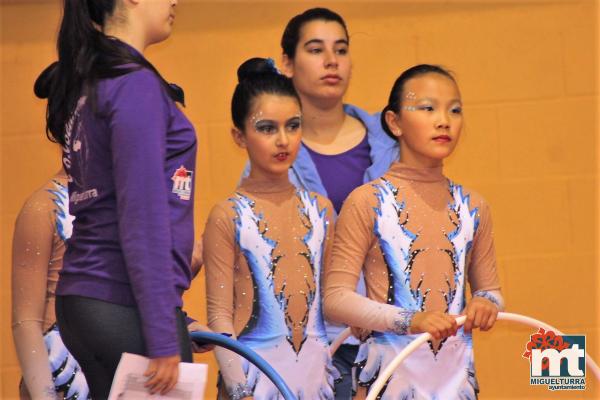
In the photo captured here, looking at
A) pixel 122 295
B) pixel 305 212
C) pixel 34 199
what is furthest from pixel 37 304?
pixel 122 295

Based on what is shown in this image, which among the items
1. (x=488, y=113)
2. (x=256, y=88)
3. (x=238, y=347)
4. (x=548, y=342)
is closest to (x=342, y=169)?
(x=256, y=88)

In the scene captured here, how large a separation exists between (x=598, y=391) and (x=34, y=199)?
6.80 feet

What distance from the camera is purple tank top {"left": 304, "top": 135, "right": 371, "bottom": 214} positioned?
2.88 metres

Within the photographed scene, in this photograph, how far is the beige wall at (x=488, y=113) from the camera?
3.75 m

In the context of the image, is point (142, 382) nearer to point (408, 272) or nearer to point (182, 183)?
point (182, 183)

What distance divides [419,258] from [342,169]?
502 mm

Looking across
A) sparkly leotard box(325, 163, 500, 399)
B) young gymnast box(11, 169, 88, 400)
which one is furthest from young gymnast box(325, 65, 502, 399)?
young gymnast box(11, 169, 88, 400)

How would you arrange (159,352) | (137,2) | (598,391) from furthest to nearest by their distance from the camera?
(598,391) < (137,2) < (159,352)

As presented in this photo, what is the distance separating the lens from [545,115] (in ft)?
12.4

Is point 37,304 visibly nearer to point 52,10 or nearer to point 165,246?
point 165,246

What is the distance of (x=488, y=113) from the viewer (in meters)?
3.78

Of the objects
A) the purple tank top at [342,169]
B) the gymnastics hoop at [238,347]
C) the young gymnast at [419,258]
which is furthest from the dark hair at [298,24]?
the gymnastics hoop at [238,347]

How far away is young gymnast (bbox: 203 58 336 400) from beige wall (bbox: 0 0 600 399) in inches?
42.2

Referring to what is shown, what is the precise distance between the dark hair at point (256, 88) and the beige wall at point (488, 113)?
899mm
